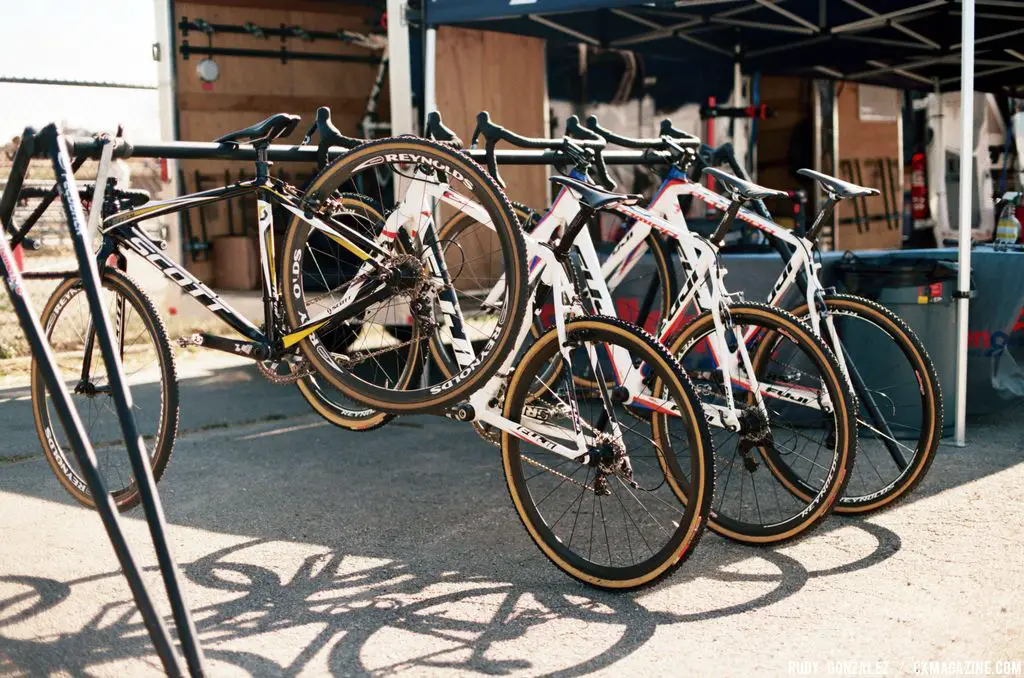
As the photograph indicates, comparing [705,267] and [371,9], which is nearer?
[705,267]

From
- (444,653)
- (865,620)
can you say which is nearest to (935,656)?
(865,620)

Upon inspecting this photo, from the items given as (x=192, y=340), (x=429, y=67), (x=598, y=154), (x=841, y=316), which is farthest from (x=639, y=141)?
(x=429, y=67)

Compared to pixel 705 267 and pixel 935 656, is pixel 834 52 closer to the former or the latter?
pixel 705 267

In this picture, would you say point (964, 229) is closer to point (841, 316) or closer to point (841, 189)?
point (841, 316)

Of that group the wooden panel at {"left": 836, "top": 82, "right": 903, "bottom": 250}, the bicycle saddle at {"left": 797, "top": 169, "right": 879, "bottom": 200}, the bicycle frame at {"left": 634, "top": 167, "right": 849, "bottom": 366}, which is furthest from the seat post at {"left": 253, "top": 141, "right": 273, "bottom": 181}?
the wooden panel at {"left": 836, "top": 82, "right": 903, "bottom": 250}

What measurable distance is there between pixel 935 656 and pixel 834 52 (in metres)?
7.76

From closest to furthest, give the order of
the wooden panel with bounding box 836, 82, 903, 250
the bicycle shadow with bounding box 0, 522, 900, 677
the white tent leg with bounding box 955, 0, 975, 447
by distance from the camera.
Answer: the bicycle shadow with bounding box 0, 522, 900, 677 → the white tent leg with bounding box 955, 0, 975, 447 → the wooden panel with bounding box 836, 82, 903, 250

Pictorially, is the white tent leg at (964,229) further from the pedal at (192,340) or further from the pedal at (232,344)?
the pedal at (192,340)

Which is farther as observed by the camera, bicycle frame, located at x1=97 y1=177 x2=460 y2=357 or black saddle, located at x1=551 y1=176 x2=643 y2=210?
bicycle frame, located at x1=97 y1=177 x2=460 y2=357

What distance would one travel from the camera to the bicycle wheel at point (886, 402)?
13.2ft

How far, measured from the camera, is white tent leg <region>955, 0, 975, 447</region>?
4.96m

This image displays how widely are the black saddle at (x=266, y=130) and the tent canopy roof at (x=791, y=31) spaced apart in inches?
129

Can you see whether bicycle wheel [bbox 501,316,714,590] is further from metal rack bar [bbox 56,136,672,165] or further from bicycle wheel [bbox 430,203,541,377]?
metal rack bar [bbox 56,136,672,165]

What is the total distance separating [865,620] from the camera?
3.13 metres
